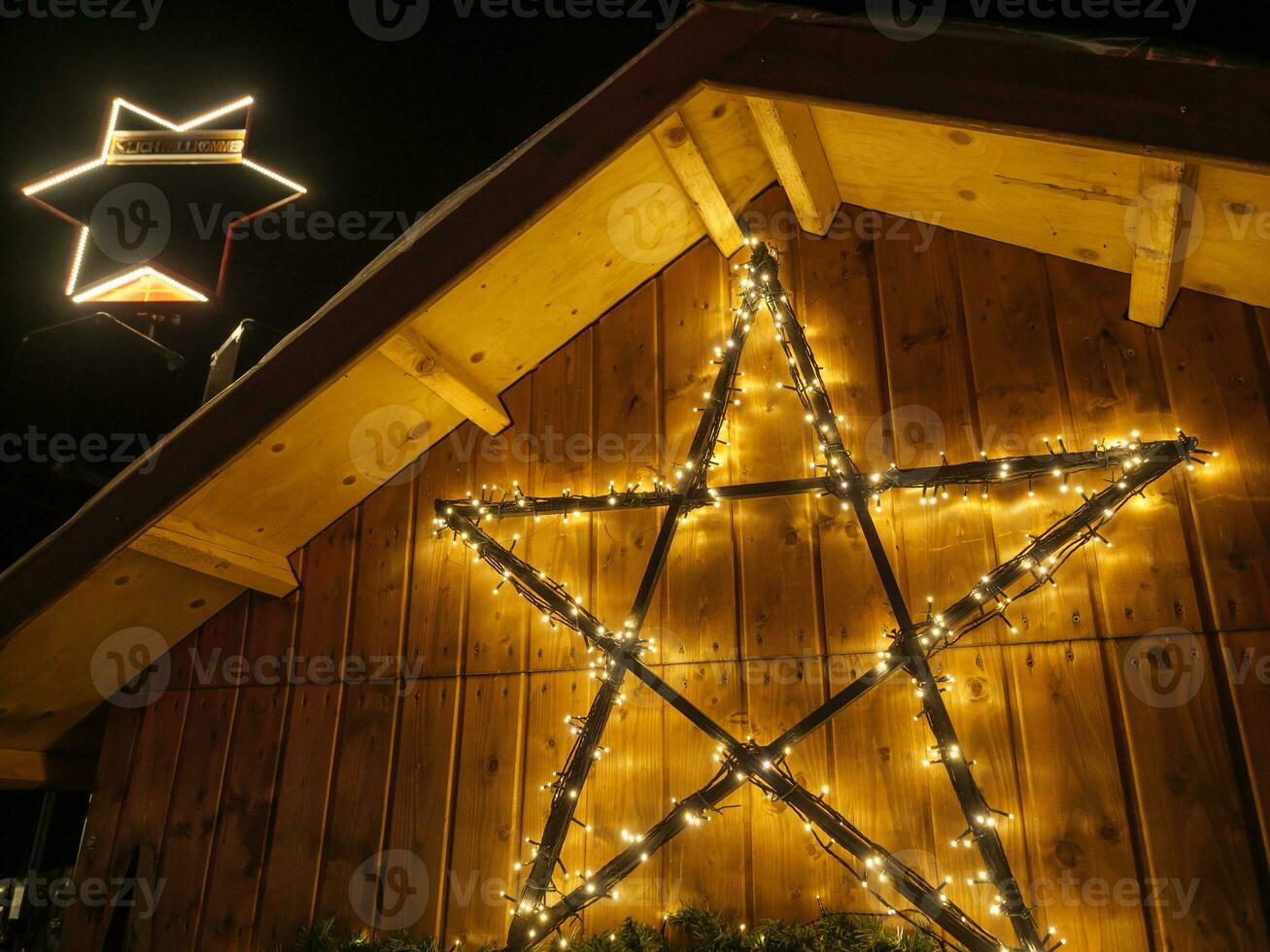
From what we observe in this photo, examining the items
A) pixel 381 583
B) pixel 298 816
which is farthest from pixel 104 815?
pixel 381 583

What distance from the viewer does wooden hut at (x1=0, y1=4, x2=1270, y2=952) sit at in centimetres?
222

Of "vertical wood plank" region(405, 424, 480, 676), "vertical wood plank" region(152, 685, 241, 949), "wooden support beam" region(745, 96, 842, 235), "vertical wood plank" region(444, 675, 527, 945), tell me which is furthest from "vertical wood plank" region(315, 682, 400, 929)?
"wooden support beam" region(745, 96, 842, 235)

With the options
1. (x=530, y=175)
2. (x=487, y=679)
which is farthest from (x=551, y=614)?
(x=530, y=175)

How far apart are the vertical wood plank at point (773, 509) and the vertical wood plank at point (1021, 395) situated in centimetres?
60

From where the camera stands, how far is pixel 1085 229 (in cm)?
262

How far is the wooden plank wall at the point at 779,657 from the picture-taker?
2293mm

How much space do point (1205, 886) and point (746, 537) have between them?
156cm

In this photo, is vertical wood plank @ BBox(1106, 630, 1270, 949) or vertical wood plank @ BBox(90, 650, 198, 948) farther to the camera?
vertical wood plank @ BBox(90, 650, 198, 948)

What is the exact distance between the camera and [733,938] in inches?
92.4

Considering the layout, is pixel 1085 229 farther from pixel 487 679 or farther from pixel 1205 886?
pixel 487 679

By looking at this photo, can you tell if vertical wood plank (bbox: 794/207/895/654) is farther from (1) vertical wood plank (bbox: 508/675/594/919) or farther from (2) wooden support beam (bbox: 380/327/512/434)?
(2) wooden support beam (bbox: 380/327/512/434)

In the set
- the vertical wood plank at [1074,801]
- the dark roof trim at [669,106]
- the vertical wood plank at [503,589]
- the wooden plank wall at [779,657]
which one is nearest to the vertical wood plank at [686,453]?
the wooden plank wall at [779,657]

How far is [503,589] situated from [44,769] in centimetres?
211

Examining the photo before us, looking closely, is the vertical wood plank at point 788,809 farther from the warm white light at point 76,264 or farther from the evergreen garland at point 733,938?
the warm white light at point 76,264
